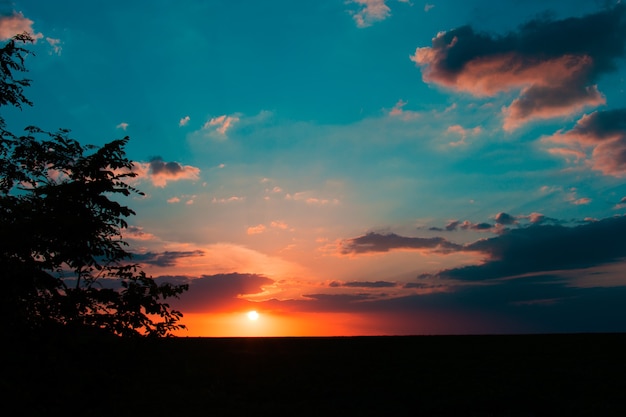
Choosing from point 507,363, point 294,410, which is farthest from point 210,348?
point 507,363

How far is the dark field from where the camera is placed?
955 cm

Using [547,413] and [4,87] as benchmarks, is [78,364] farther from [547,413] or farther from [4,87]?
[547,413]

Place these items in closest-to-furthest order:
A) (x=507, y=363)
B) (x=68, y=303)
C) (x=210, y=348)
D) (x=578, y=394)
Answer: (x=68, y=303)
(x=578, y=394)
(x=507, y=363)
(x=210, y=348)

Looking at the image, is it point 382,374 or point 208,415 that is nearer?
point 208,415

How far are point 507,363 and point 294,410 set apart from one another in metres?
19.9

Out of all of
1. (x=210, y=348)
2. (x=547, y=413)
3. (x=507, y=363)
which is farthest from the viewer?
(x=210, y=348)

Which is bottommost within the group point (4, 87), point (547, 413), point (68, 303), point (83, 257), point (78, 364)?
point (547, 413)

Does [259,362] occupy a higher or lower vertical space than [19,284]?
lower

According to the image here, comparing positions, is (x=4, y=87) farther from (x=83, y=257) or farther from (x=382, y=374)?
(x=382, y=374)

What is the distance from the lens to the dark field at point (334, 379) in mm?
9555

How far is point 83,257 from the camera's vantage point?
475 inches

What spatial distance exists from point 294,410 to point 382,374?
1029cm

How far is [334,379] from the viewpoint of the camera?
33500 millimetres

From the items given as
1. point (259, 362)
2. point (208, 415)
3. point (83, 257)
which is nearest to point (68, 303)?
point (83, 257)
